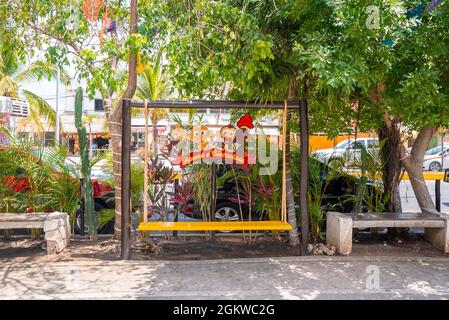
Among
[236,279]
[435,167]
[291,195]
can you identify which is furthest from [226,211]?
[435,167]

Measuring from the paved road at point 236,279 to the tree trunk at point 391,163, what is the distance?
163 cm

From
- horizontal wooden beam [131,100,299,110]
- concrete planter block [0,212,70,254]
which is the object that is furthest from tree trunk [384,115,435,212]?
concrete planter block [0,212,70,254]

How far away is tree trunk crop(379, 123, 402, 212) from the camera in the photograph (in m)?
7.65

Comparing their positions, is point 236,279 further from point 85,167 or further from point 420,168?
point 420,168

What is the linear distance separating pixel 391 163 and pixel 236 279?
3878 millimetres

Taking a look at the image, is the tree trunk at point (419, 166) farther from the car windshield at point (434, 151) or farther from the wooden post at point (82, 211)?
the car windshield at point (434, 151)

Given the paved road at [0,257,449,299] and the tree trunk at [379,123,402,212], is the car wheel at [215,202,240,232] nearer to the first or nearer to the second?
the paved road at [0,257,449,299]

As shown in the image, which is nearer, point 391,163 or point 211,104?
point 211,104

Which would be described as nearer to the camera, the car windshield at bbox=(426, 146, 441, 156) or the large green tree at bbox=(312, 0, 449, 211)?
the large green tree at bbox=(312, 0, 449, 211)

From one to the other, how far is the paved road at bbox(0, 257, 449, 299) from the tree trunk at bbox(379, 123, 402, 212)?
1.63 m

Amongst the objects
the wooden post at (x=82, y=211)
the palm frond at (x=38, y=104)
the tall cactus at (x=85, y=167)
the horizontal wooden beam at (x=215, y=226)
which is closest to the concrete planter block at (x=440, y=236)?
the horizontal wooden beam at (x=215, y=226)

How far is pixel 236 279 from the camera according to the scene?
18.4 ft

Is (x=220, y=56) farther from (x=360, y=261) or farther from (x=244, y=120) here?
(x=360, y=261)
